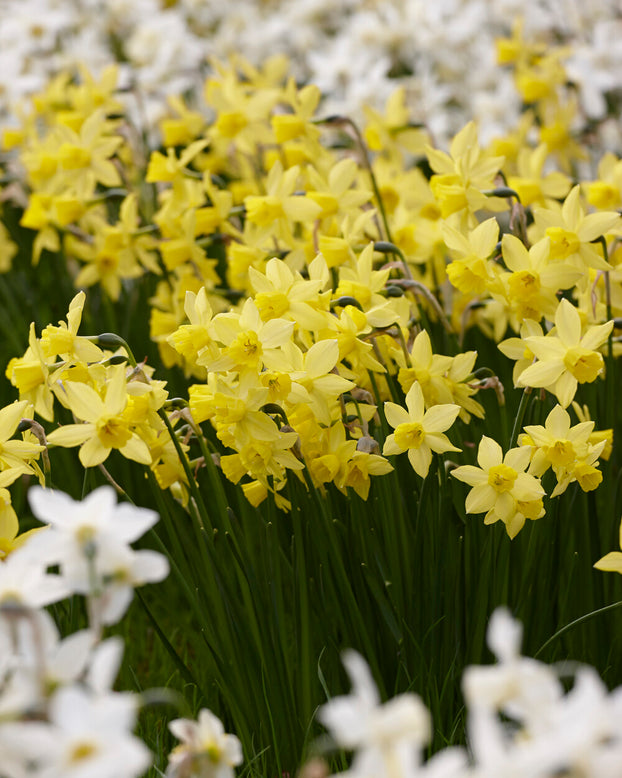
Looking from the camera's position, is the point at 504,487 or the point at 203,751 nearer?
the point at 203,751

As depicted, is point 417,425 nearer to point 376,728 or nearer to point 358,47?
point 376,728

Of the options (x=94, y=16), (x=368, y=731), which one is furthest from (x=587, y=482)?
(x=94, y=16)

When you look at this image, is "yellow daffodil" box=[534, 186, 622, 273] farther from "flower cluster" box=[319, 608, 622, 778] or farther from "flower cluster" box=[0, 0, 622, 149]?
"flower cluster" box=[0, 0, 622, 149]

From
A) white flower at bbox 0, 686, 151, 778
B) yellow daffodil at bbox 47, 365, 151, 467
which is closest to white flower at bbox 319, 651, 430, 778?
white flower at bbox 0, 686, 151, 778

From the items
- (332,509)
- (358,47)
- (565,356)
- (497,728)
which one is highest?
(358,47)

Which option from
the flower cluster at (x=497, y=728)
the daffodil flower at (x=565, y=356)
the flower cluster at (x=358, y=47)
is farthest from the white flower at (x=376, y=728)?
the flower cluster at (x=358, y=47)

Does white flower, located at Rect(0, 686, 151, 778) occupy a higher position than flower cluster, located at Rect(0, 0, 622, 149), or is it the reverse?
flower cluster, located at Rect(0, 0, 622, 149)

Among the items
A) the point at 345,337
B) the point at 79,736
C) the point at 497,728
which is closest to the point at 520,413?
the point at 345,337

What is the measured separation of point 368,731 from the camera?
83 cm

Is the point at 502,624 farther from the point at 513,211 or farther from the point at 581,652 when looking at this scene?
the point at 513,211

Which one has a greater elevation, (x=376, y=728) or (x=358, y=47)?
(x=358, y=47)

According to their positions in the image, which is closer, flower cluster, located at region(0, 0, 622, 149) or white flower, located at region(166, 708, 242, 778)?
white flower, located at region(166, 708, 242, 778)

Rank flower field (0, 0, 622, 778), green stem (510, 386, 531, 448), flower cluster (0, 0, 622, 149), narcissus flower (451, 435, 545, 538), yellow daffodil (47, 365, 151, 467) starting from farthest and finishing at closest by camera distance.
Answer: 1. flower cluster (0, 0, 622, 149)
2. green stem (510, 386, 531, 448)
3. narcissus flower (451, 435, 545, 538)
4. yellow daffodil (47, 365, 151, 467)
5. flower field (0, 0, 622, 778)

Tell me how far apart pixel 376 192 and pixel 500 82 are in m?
3.91
